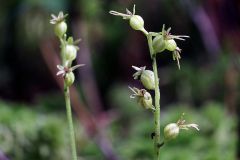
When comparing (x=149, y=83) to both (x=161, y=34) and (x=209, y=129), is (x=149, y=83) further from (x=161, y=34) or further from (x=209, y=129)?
(x=209, y=129)

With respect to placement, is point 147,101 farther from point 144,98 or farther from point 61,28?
point 61,28

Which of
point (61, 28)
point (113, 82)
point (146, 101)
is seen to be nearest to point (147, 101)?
point (146, 101)

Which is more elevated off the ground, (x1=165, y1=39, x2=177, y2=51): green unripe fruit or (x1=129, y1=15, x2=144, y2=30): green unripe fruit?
(x1=129, y1=15, x2=144, y2=30): green unripe fruit

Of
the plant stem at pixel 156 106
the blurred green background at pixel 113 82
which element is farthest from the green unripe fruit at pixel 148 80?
the blurred green background at pixel 113 82

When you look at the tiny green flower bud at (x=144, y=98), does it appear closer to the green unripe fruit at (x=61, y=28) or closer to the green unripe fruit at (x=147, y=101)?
the green unripe fruit at (x=147, y=101)

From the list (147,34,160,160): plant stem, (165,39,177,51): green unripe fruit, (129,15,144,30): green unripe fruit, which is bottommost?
(147,34,160,160): plant stem

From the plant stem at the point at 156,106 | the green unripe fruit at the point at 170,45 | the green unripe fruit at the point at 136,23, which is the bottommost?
the plant stem at the point at 156,106

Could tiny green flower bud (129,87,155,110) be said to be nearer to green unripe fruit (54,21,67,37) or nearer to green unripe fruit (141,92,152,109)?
green unripe fruit (141,92,152,109)

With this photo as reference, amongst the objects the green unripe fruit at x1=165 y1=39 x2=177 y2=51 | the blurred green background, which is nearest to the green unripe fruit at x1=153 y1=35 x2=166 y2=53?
the green unripe fruit at x1=165 y1=39 x2=177 y2=51

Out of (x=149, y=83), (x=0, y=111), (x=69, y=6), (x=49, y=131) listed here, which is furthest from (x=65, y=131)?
(x=149, y=83)
